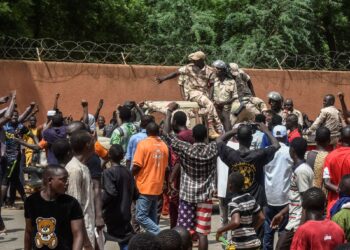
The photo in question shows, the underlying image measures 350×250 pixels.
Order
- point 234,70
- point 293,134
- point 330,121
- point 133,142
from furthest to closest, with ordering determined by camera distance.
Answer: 1. point 234,70
2. point 330,121
3. point 133,142
4. point 293,134

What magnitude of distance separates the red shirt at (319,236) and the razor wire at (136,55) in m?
10.4

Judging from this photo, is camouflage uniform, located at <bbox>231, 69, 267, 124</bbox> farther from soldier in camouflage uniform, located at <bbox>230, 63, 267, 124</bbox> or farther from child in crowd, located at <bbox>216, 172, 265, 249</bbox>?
child in crowd, located at <bbox>216, 172, 265, 249</bbox>

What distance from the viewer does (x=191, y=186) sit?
9.16m

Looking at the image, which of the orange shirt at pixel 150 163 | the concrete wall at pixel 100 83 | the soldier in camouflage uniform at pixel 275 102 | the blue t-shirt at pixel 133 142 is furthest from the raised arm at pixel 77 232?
the concrete wall at pixel 100 83

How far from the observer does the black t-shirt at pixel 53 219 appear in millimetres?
6090

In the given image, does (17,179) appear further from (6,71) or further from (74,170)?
(74,170)

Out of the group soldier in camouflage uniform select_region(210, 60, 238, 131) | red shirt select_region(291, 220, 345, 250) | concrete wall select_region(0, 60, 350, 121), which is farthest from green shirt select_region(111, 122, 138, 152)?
concrete wall select_region(0, 60, 350, 121)

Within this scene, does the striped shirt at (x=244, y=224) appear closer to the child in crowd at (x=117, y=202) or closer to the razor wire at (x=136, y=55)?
the child in crowd at (x=117, y=202)

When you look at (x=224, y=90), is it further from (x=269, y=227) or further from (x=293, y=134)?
(x=269, y=227)

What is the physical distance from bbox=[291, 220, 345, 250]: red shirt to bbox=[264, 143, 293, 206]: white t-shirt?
2.76m

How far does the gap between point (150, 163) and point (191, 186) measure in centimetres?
81

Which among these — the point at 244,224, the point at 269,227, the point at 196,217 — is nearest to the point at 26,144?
the point at 196,217

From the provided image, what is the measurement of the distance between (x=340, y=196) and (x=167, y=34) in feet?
61.4

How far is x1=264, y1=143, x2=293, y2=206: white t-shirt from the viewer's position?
9016 millimetres
